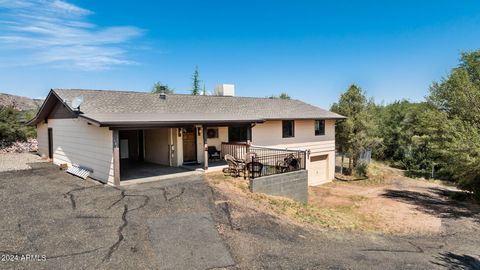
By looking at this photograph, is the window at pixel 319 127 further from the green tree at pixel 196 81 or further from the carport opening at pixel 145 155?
the green tree at pixel 196 81

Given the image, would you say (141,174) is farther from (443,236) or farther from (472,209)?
(472,209)

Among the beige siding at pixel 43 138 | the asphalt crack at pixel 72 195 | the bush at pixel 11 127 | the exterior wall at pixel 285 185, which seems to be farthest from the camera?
the bush at pixel 11 127

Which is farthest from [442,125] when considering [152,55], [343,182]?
[152,55]

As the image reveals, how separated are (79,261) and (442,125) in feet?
49.0

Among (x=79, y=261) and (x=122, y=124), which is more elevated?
(x=122, y=124)

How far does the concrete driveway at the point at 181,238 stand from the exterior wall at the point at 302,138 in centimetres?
700

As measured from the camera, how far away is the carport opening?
492 inches

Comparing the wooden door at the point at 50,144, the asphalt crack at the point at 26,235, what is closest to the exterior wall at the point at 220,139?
the asphalt crack at the point at 26,235

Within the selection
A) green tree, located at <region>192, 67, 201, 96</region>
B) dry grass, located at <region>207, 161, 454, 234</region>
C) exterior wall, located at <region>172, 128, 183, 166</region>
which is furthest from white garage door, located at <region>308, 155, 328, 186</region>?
green tree, located at <region>192, 67, 201, 96</region>

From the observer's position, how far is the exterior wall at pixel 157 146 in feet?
46.7

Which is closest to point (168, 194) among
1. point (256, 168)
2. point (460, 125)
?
point (256, 168)

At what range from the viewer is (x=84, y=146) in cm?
1235

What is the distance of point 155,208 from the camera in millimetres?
7898

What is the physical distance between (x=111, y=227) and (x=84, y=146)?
23.6 feet
